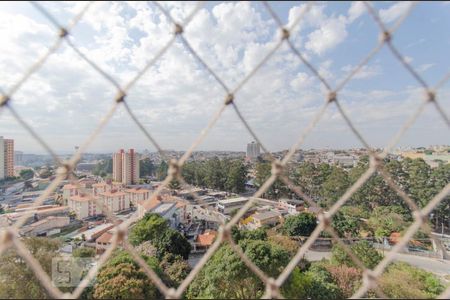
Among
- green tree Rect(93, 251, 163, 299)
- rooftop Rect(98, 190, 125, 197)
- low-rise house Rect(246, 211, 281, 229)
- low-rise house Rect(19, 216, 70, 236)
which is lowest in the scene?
low-rise house Rect(19, 216, 70, 236)

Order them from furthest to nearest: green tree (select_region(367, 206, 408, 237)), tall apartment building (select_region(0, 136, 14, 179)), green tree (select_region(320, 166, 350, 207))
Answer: tall apartment building (select_region(0, 136, 14, 179)) < green tree (select_region(320, 166, 350, 207)) < green tree (select_region(367, 206, 408, 237))

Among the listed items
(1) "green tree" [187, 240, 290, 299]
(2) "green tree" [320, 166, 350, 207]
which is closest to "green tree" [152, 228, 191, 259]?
(1) "green tree" [187, 240, 290, 299]

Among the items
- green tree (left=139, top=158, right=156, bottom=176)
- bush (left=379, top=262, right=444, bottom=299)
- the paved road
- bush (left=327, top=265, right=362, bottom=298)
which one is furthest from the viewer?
green tree (left=139, top=158, right=156, bottom=176)

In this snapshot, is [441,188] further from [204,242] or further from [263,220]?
[204,242]

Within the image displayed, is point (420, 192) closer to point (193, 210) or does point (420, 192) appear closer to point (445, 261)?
point (445, 261)

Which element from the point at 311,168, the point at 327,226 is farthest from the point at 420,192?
the point at 327,226

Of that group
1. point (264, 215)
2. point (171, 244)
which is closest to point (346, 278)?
point (171, 244)

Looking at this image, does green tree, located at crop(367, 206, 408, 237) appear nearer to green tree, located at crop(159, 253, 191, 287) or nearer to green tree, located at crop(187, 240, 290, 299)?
green tree, located at crop(187, 240, 290, 299)
